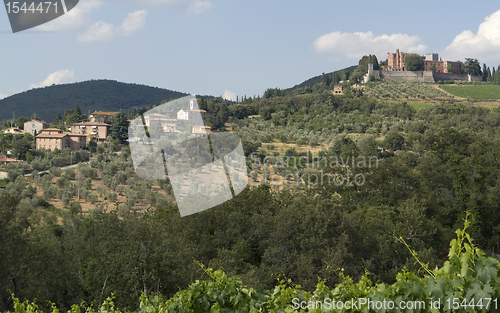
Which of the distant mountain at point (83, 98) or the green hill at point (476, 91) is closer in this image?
the green hill at point (476, 91)

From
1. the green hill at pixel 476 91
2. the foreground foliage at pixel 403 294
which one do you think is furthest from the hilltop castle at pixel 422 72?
the foreground foliage at pixel 403 294

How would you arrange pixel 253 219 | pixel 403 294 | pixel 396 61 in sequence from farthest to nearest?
pixel 396 61 < pixel 253 219 < pixel 403 294

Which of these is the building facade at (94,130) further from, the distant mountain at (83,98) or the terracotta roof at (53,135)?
the distant mountain at (83,98)

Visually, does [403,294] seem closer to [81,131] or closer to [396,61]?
[81,131]

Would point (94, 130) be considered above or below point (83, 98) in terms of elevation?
below

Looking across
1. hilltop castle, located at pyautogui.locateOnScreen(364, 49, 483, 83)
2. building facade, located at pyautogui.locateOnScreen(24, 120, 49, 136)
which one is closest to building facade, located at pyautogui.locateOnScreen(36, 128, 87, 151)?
building facade, located at pyautogui.locateOnScreen(24, 120, 49, 136)

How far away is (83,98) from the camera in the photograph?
141m

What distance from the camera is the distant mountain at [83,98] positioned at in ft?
439

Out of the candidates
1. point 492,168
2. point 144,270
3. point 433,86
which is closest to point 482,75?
point 433,86

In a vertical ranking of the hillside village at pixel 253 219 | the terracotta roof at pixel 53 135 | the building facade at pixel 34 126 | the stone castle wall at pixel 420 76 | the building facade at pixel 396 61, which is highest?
the building facade at pixel 396 61

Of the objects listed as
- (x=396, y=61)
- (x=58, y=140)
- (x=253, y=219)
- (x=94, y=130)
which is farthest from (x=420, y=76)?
(x=253, y=219)

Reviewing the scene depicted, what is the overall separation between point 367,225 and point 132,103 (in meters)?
132

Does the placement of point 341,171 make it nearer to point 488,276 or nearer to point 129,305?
point 129,305

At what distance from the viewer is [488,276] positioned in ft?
10.9
